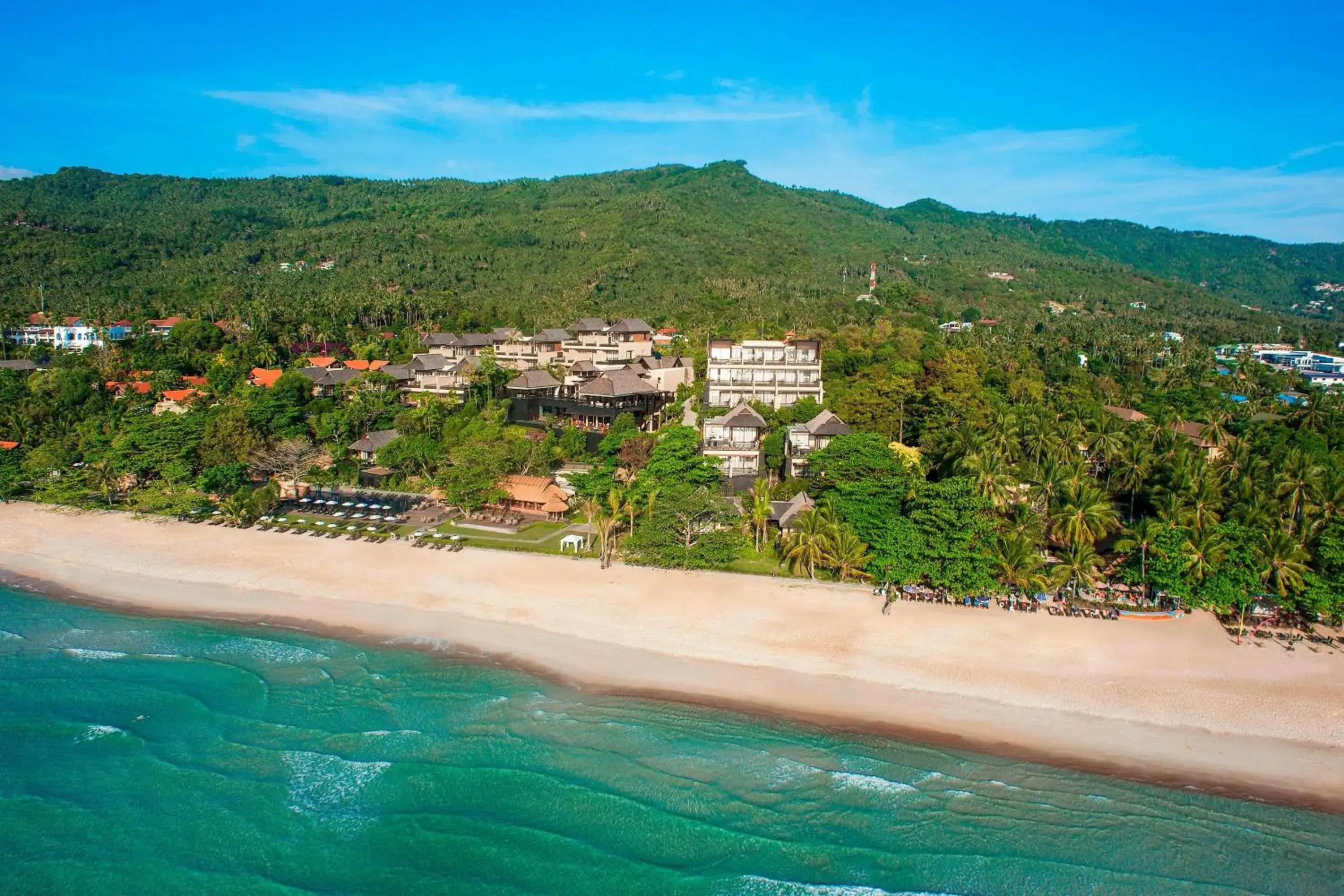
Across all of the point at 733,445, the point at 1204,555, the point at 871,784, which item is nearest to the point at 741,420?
the point at 733,445

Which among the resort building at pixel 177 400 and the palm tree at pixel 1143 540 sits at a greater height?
the resort building at pixel 177 400

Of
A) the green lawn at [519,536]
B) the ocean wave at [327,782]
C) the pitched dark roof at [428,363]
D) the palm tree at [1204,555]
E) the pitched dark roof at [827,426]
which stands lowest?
the ocean wave at [327,782]

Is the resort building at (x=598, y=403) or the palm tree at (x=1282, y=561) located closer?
the palm tree at (x=1282, y=561)

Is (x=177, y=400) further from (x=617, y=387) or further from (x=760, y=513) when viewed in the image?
(x=760, y=513)

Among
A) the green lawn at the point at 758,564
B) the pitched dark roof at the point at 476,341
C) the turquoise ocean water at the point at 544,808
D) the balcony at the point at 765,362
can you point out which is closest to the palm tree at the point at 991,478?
the green lawn at the point at 758,564

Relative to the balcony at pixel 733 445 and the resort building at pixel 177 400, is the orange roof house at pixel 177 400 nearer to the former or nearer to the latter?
the resort building at pixel 177 400

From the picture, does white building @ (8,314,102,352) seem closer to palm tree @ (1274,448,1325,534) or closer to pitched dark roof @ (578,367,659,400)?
pitched dark roof @ (578,367,659,400)

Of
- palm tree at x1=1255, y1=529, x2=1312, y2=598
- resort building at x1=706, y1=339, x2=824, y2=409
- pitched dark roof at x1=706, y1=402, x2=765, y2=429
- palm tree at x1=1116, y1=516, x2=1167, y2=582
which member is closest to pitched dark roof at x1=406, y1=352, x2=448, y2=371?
resort building at x1=706, y1=339, x2=824, y2=409
